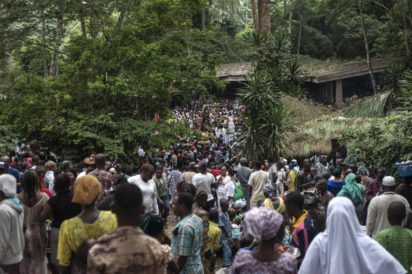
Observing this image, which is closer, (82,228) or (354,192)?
(82,228)

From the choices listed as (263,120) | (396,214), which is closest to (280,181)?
(263,120)

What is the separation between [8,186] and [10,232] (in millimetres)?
461

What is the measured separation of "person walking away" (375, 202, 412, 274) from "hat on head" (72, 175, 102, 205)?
267 centimetres

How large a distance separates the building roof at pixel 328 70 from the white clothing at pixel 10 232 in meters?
30.0

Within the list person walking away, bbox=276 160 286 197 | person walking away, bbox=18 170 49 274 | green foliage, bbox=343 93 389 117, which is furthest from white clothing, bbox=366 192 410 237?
green foliage, bbox=343 93 389 117

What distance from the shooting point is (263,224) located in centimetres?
510

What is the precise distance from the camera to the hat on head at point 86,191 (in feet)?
19.7

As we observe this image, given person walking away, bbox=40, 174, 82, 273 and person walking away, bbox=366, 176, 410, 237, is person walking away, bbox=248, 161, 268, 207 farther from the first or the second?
person walking away, bbox=40, 174, 82, 273

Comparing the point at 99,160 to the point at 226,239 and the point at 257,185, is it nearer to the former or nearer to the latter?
the point at 226,239

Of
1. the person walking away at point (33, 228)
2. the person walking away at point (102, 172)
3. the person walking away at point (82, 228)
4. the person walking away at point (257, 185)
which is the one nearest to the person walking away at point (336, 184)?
the person walking away at point (257, 185)

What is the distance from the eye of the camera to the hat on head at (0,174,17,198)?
23.7 ft

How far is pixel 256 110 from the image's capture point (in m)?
25.2

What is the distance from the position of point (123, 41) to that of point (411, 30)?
20.5 meters

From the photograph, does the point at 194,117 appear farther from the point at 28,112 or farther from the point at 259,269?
the point at 259,269
